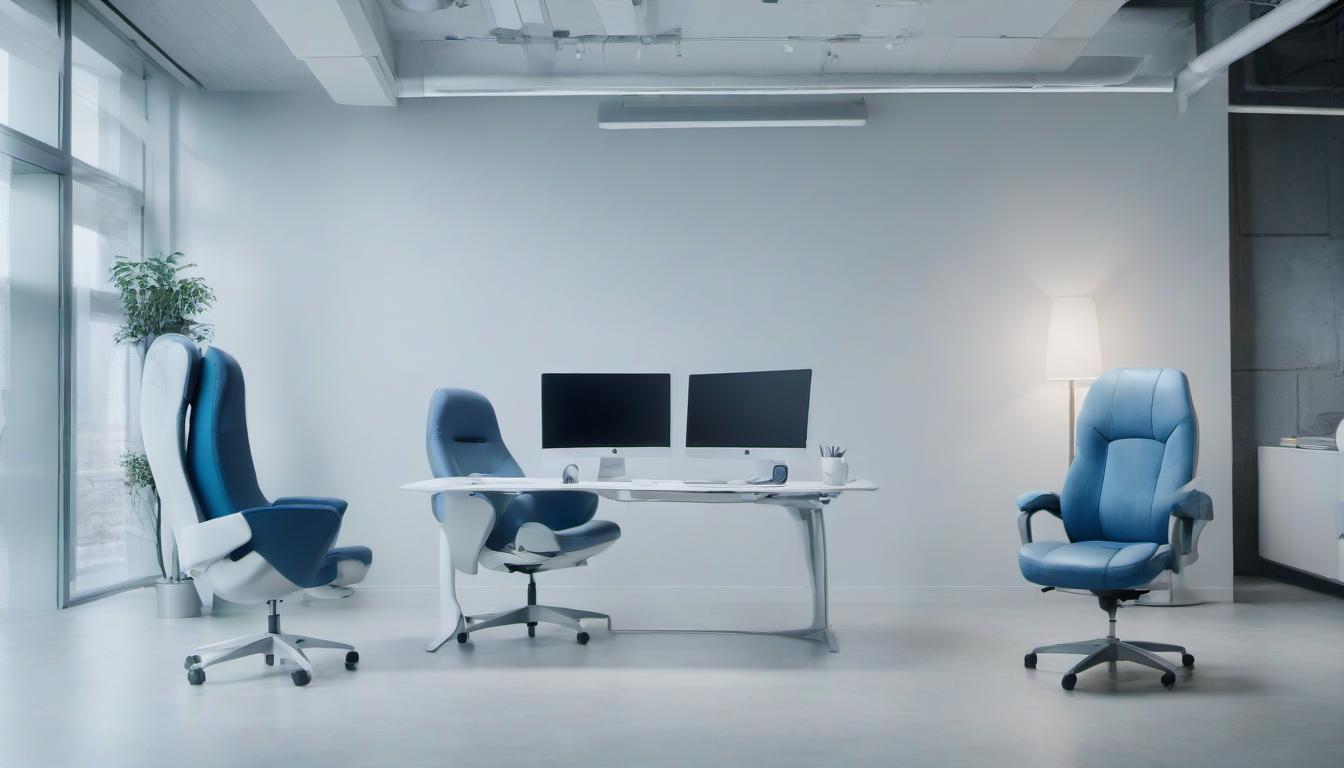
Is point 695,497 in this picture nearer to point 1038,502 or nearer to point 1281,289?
point 1038,502

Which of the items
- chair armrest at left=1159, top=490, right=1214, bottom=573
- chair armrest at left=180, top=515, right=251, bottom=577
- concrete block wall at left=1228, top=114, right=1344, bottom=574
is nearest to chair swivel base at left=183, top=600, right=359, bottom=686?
chair armrest at left=180, top=515, right=251, bottom=577

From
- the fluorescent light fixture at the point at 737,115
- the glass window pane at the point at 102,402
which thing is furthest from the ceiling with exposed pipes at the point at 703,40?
the glass window pane at the point at 102,402

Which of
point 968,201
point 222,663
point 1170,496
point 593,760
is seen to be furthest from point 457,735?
point 968,201

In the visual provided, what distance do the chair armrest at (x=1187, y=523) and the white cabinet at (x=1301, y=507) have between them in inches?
81.2

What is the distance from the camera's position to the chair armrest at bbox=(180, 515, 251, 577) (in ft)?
11.7

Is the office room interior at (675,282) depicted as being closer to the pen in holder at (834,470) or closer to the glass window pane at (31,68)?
the glass window pane at (31,68)

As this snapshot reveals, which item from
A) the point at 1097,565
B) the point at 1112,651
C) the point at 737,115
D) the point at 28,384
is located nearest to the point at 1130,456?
the point at 1097,565

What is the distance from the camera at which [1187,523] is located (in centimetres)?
378

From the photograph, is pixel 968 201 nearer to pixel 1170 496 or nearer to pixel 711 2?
pixel 711 2

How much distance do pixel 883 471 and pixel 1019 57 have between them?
2559 mm

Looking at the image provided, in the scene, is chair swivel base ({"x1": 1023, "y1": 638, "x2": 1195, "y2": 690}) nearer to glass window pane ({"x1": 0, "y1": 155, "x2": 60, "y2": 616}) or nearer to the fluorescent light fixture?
the fluorescent light fixture

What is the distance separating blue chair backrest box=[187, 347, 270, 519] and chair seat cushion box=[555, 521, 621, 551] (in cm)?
141

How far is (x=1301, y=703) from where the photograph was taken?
3.57m

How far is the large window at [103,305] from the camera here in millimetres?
5555
